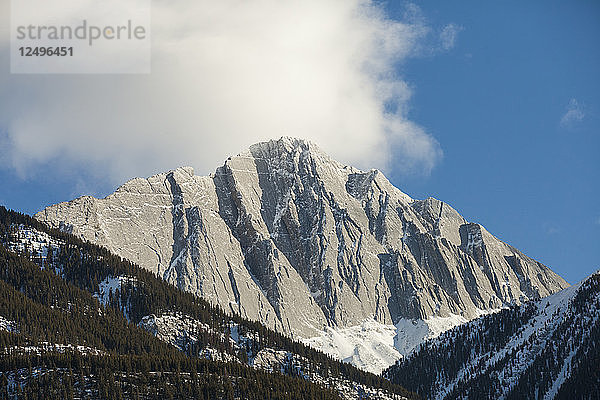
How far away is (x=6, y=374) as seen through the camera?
561ft

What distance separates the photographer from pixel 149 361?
19000cm

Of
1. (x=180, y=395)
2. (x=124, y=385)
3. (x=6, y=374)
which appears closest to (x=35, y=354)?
(x=6, y=374)

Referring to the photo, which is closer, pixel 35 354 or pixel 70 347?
pixel 35 354

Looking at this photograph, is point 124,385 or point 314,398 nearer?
point 124,385

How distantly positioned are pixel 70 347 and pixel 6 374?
2765 cm

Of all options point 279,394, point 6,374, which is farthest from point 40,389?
point 279,394

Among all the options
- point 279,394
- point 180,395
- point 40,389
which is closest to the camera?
point 40,389

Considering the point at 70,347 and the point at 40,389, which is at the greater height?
the point at 70,347

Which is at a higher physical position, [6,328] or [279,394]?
[6,328]

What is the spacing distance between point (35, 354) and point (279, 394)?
5688cm

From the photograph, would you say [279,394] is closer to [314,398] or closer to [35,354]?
[314,398]

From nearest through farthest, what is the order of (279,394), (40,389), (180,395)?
1. (40,389)
2. (180,395)
3. (279,394)

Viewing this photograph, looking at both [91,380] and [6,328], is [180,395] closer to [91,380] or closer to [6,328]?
[91,380]

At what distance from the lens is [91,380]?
17438 cm
